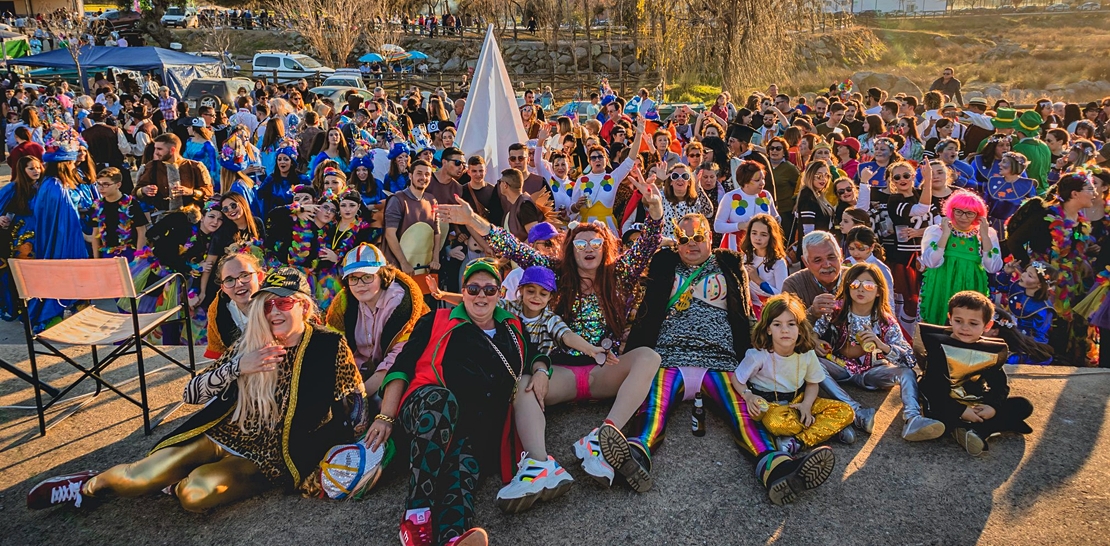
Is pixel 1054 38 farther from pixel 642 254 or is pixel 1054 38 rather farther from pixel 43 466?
pixel 43 466

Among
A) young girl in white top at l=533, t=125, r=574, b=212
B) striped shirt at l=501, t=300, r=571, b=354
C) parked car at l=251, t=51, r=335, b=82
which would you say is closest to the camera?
striped shirt at l=501, t=300, r=571, b=354

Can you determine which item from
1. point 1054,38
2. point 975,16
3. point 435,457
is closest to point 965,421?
point 435,457

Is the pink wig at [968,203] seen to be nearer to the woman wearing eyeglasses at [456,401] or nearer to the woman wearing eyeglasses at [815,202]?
the woman wearing eyeglasses at [815,202]

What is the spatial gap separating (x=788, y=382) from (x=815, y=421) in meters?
0.25

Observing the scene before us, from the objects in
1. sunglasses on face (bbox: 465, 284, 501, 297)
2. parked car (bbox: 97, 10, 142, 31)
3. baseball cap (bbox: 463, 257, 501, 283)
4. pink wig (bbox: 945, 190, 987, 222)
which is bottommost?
sunglasses on face (bbox: 465, 284, 501, 297)

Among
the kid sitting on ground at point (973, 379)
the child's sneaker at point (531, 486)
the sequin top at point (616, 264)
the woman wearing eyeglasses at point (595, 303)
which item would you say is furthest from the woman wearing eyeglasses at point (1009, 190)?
the child's sneaker at point (531, 486)

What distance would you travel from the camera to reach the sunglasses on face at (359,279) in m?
4.40

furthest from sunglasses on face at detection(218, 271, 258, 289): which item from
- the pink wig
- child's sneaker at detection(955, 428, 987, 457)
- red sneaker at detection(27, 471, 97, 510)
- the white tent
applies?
the white tent

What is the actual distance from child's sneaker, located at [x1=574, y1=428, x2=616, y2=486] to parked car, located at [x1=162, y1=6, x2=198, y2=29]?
158 feet

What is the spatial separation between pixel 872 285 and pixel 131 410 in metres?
4.80

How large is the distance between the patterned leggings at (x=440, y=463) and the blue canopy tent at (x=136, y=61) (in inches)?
958

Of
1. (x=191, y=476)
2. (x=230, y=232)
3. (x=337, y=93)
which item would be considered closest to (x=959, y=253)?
(x=191, y=476)

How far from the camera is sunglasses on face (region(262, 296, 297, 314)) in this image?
350 cm

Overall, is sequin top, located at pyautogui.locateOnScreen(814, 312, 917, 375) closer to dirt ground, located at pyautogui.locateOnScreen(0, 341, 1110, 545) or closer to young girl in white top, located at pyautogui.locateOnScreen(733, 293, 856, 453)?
dirt ground, located at pyautogui.locateOnScreen(0, 341, 1110, 545)
